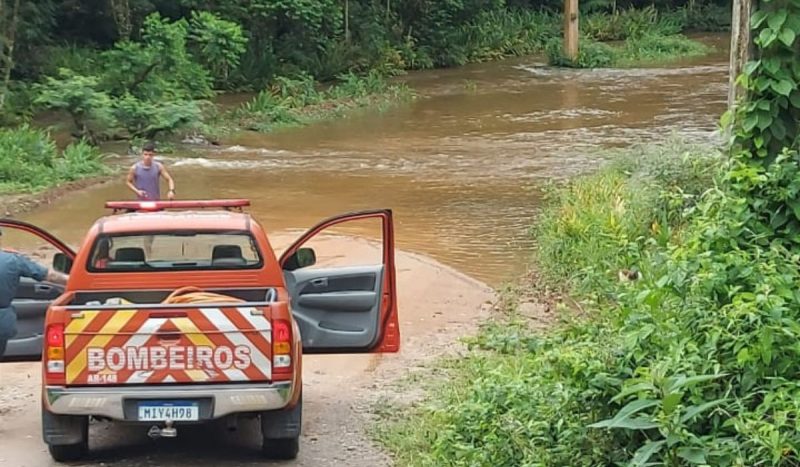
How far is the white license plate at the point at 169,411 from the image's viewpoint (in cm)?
719

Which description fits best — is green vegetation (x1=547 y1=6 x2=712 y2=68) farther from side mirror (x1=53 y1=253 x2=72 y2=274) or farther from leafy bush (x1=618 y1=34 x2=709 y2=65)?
side mirror (x1=53 y1=253 x2=72 y2=274)

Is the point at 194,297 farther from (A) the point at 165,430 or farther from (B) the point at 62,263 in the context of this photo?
(B) the point at 62,263

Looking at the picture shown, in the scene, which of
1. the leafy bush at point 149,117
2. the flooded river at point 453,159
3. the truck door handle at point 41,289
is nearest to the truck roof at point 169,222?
the truck door handle at point 41,289

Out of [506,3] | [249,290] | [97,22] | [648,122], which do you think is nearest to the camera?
[249,290]

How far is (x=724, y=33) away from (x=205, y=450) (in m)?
51.9

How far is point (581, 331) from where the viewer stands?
7668 millimetres

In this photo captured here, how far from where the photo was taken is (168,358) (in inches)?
281

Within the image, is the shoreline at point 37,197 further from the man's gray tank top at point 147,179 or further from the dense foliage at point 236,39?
the dense foliage at point 236,39

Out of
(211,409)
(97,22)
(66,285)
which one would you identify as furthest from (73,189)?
(97,22)

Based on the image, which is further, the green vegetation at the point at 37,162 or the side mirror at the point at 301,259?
the green vegetation at the point at 37,162

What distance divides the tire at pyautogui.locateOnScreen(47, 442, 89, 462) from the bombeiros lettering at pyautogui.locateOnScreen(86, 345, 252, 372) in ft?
2.49

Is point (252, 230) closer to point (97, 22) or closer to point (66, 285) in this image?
point (66, 285)

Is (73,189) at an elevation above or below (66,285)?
below

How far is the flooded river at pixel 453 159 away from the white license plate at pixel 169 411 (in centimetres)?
706
